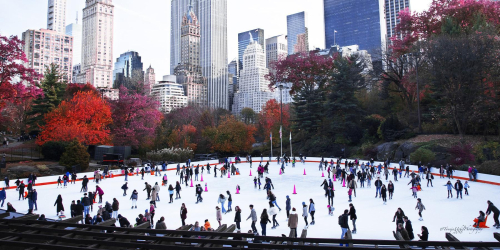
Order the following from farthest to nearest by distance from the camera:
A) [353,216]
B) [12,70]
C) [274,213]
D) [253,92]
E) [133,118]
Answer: [253,92], [133,118], [12,70], [274,213], [353,216]

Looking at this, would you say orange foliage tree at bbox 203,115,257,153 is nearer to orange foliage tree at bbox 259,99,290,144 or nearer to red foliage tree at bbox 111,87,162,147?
orange foliage tree at bbox 259,99,290,144

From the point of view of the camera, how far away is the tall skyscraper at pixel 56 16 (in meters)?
186

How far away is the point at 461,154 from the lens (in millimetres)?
29078

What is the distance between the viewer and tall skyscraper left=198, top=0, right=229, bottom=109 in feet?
590

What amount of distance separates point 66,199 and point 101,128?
990 inches

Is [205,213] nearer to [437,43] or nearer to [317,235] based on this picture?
[317,235]

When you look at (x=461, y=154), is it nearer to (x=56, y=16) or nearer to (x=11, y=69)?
(x=11, y=69)

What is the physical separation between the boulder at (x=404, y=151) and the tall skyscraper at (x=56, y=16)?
203 meters

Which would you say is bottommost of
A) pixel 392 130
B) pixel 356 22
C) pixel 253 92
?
pixel 392 130

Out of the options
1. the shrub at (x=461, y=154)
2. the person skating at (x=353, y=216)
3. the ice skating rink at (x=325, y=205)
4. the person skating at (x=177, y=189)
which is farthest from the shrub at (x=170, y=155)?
the person skating at (x=353, y=216)

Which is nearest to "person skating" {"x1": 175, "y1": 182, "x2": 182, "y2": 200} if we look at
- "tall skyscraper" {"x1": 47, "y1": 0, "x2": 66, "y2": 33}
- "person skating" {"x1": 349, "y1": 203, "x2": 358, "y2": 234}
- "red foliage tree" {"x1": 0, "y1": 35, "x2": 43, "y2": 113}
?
"person skating" {"x1": 349, "y1": 203, "x2": 358, "y2": 234}

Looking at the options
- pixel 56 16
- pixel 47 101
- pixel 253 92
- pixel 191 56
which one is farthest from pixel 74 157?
pixel 56 16

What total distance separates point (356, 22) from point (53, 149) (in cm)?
18586

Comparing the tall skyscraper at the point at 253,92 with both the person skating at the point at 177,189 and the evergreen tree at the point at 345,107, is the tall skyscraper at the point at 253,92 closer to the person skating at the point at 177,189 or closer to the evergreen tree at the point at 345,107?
the evergreen tree at the point at 345,107
